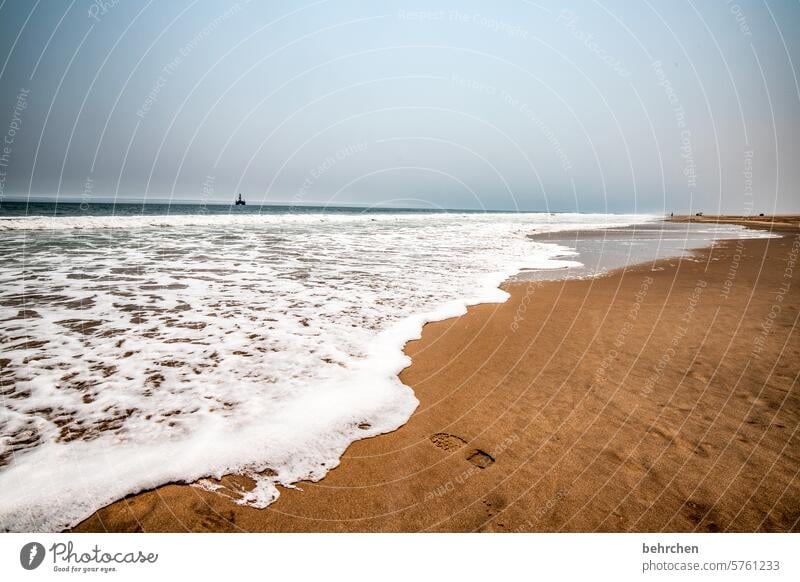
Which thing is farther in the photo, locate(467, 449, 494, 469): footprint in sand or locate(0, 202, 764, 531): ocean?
locate(467, 449, 494, 469): footprint in sand

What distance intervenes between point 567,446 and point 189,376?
15.0ft

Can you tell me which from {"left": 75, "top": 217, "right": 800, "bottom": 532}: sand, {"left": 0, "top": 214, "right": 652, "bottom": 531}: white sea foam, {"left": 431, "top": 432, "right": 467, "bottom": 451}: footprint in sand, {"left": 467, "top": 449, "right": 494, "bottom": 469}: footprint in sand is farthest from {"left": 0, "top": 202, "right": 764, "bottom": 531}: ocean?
{"left": 467, "top": 449, "right": 494, "bottom": 469}: footprint in sand

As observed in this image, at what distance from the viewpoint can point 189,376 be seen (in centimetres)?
483

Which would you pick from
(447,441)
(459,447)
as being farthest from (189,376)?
(459,447)

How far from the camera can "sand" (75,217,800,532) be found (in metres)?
2.79
